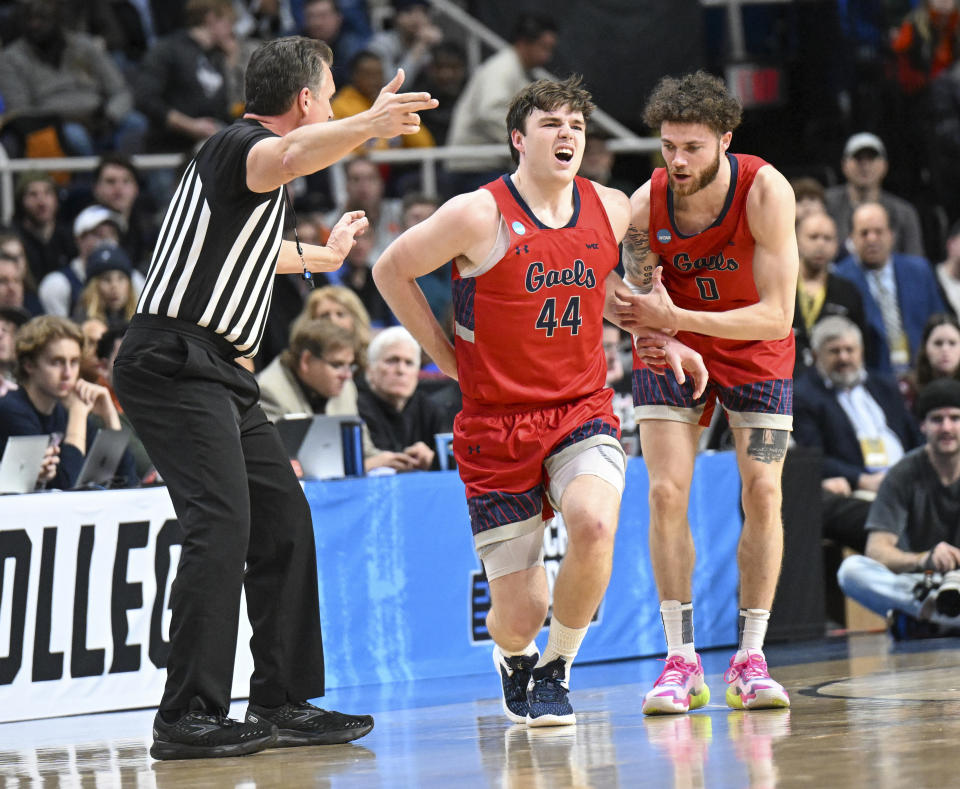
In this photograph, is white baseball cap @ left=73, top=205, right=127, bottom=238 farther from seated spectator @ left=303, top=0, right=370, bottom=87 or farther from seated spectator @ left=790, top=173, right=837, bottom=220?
seated spectator @ left=790, top=173, right=837, bottom=220

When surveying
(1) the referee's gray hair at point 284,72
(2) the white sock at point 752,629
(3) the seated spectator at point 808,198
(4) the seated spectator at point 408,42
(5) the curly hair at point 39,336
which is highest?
(4) the seated spectator at point 408,42

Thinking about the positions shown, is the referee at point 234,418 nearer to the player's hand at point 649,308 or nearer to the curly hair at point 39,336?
the player's hand at point 649,308

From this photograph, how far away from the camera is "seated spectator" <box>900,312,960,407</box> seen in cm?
932

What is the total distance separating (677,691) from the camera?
17.6ft

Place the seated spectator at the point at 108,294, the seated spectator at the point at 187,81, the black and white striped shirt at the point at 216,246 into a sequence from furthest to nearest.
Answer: the seated spectator at the point at 187,81
the seated spectator at the point at 108,294
the black and white striped shirt at the point at 216,246

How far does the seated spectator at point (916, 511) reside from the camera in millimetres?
8211

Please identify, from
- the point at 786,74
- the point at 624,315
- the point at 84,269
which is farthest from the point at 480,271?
the point at 786,74

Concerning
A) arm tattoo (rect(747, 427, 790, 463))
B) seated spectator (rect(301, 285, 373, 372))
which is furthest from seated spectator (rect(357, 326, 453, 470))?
arm tattoo (rect(747, 427, 790, 463))

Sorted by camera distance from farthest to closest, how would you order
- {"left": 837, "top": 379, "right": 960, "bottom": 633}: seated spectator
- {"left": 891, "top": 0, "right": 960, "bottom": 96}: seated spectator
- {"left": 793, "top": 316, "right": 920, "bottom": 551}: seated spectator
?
1. {"left": 891, "top": 0, "right": 960, "bottom": 96}: seated spectator
2. {"left": 793, "top": 316, "right": 920, "bottom": 551}: seated spectator
3. {"left": 837, "top": 379, "right": 960, "bottom": 633}: seated spectator

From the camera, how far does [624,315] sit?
539cm

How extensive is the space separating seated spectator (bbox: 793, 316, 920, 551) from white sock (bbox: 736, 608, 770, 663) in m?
3.53

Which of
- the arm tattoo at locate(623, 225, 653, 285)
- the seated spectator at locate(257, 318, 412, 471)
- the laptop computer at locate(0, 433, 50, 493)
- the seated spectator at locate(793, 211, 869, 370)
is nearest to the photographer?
the arm tattoo at locate(623, 225, 653, 285)

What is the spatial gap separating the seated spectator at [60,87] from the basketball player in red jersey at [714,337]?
6.76 metres

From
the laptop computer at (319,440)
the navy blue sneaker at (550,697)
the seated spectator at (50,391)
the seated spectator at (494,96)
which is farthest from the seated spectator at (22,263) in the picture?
the navy blue sneaker at (550,697)
